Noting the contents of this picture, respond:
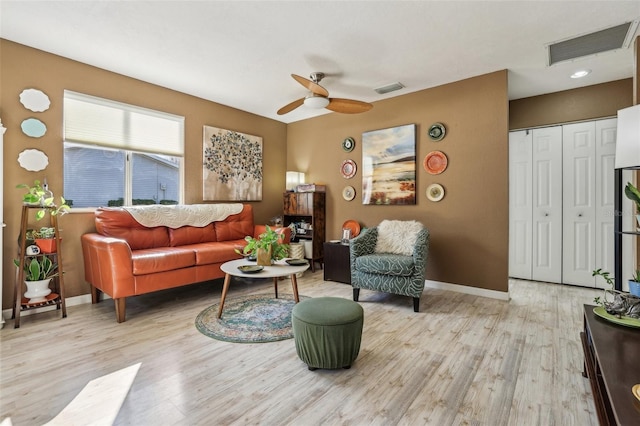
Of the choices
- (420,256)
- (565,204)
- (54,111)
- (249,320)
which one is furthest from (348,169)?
(54,111)

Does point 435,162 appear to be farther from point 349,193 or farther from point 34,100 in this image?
point 34,100

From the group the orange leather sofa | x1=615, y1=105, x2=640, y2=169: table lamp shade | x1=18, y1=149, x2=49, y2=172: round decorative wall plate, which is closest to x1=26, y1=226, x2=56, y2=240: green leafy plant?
the orange leather sofa

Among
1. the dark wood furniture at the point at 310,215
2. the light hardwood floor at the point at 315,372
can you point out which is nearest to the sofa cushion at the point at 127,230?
the light hardwood floor at the point at 315,372

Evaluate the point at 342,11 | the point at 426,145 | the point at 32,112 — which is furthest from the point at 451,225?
the point at 32,112

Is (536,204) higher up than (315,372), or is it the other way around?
(536,204)

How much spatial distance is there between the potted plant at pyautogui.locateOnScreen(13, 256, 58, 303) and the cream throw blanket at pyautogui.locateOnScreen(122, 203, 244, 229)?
87 cm

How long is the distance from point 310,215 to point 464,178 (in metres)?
2.30

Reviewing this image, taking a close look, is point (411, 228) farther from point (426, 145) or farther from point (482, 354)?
point (482, 354)

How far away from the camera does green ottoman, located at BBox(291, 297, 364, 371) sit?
6.11ft

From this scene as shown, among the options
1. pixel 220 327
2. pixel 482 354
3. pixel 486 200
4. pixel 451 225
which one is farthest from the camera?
pixel 451 225

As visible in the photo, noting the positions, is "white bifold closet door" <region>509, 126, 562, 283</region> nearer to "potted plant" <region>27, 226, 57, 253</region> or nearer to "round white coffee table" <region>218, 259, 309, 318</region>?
"round white coffee table" <region>218, 259, 309, 318</region>

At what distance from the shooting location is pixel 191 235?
388cm

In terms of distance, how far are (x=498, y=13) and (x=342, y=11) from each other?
1.24 metres

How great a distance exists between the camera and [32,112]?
2.94 m
